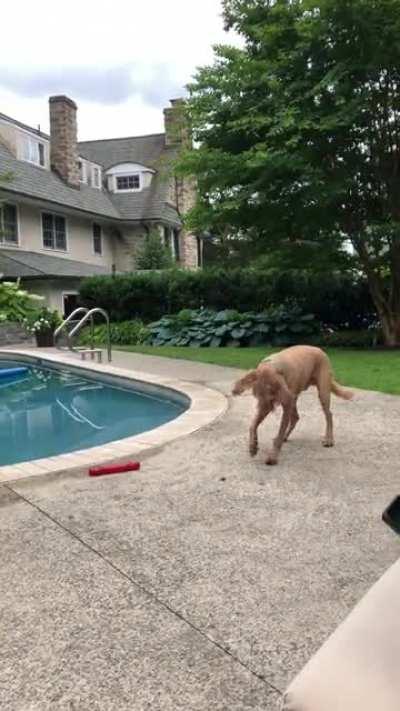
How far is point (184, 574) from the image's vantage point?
9.14ft

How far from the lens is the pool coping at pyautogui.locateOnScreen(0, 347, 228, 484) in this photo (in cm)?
455

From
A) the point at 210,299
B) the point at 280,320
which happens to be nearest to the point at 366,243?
the point at 280,320

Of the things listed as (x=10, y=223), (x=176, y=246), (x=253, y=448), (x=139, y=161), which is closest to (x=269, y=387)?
(x=253, y=448)

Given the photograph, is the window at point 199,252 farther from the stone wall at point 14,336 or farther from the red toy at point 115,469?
the red toy at point 115,469

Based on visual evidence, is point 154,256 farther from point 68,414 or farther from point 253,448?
point 253,448

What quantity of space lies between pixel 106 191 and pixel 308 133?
1767cm

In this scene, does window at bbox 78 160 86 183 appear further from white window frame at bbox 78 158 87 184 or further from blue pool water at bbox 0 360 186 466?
blue pool water at bbox 0 360 186 466

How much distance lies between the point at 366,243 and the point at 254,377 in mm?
9472

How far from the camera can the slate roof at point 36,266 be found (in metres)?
18.9

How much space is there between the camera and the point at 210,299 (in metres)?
17.5

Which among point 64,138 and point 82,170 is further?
point 82,170

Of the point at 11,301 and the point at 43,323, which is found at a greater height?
the point at 11,301

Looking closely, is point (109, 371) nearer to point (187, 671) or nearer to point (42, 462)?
point (42, 462)

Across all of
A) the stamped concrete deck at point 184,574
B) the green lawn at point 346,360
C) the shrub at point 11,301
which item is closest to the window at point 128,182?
the green lawn at point 346,360
